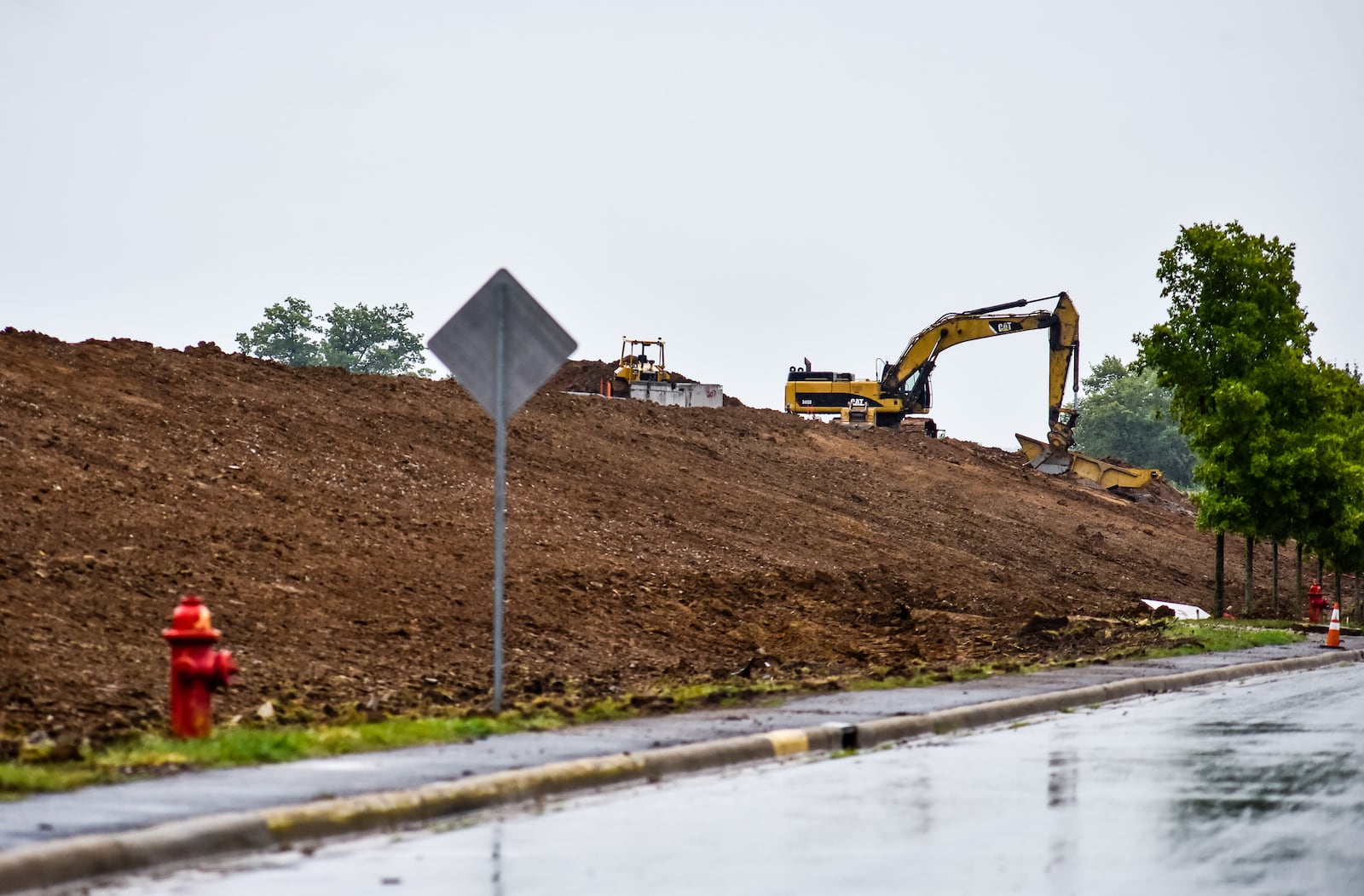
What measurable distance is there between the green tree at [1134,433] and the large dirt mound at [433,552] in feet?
251

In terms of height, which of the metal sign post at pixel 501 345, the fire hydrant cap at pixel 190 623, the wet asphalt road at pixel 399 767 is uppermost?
the metal sign post at pixel 501 345

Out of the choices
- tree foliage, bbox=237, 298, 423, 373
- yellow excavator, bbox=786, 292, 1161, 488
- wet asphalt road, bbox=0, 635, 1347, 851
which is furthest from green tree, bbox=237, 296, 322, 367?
wet asphalt road, bbox=0, 635, 1347, 851

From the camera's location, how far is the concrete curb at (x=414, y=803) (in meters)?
7.42

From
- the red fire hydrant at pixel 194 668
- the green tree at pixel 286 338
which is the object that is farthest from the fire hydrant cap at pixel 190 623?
the green tree at pixel 286 338

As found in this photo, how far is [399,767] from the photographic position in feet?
34.0

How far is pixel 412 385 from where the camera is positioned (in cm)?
4100

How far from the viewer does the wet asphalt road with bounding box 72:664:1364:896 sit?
731cm

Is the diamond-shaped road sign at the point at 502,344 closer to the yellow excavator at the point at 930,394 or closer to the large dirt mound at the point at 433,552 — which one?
the large dirt mound at the point at 433,552

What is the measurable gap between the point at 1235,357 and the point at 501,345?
23.5m

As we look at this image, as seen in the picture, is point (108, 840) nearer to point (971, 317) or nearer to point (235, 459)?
point (235, 459)

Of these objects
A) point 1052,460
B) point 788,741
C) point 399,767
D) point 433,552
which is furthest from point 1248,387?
point 1052,460

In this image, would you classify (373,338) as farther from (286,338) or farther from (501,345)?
(501,345)

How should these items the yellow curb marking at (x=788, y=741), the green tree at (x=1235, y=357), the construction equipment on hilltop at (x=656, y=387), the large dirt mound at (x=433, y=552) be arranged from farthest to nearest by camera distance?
the construction equipment on hilltop at (x=656, y=387), the green tree at (x=1235, y=357), the large dirt mound at (x=433, y=552), the yellow curb marking at (x=788, y=741)

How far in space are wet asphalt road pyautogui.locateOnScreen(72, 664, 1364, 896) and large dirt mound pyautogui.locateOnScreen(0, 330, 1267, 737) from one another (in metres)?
5.26
